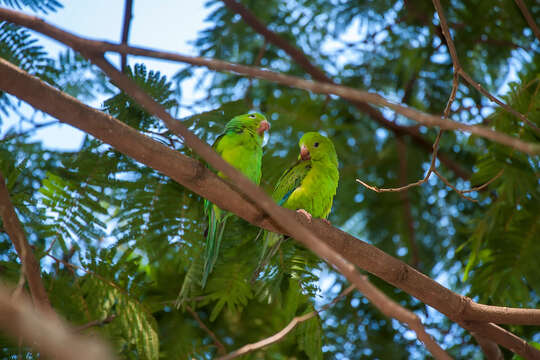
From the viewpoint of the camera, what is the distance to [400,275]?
2539 millimetres

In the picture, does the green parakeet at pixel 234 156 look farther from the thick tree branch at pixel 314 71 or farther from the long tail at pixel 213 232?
the thick tree branch at pixel 314 71

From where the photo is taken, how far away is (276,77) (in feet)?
4.87

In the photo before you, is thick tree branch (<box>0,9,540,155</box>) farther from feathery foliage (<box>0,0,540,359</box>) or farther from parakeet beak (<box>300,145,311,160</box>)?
parakeet beak (<box>300,145,311,160</box>)

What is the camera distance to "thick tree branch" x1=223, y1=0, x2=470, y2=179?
4.25 m

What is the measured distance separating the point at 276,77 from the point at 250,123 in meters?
2.17

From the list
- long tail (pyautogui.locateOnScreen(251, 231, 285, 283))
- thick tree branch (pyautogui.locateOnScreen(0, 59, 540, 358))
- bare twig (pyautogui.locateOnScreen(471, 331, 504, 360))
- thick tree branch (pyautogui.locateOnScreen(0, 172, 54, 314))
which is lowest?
thick tree branch (pyautogui.locateOnScreen(0, 172, 54, 314))

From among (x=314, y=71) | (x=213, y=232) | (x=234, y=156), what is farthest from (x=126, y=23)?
(x=314, y=71)

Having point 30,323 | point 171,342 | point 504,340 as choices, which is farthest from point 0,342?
point 504,340

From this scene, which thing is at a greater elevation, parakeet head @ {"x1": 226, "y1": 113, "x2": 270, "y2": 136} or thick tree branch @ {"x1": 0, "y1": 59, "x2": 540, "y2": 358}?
parakeet head @ {"x1": 226, "y1": 113, "x2": 270, "y2": 136}

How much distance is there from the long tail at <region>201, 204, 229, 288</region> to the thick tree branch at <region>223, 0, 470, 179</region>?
1761 mm

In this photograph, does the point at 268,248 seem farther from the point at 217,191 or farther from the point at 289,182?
the point at 217,191

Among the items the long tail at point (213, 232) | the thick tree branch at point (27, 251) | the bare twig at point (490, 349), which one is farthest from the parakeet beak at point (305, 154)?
the thick tree branch at point (27, 251)

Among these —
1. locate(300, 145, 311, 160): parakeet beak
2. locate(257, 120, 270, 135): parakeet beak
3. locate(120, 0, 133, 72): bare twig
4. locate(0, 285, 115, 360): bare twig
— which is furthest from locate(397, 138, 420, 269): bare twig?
locate(0, 285, 115, 360): bare twig

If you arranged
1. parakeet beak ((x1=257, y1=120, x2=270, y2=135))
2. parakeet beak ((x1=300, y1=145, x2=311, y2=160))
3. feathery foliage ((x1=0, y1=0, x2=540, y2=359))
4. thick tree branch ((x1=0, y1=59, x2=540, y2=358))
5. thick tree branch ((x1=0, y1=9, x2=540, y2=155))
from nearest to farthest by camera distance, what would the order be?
thick tree branch ((x1=0, y1=9, x2=540, y2=155))
thick tree branch ((x1=0, y1=59, x2=540, y2=358))
feathery foliage ((x1=0, y1=0, x2=540, y2=359))
parakeet beak ((x1=257, y1=120, x2=270, y2=135))
parakeet beak ((x1=300, y1=145, x2=311, y2=160))
